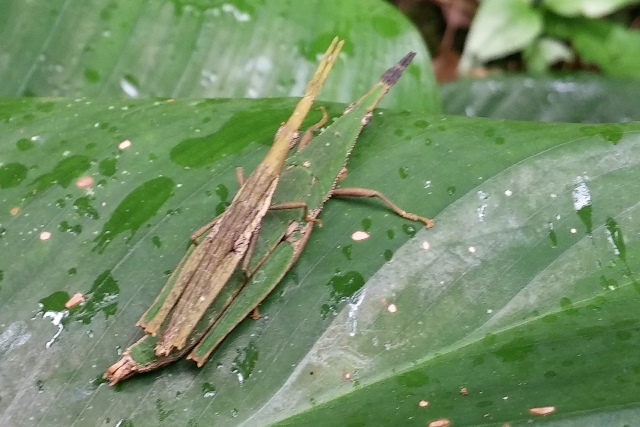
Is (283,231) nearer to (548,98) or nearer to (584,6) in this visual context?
(548,98)

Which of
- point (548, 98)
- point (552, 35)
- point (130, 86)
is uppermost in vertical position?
point (130, 86)

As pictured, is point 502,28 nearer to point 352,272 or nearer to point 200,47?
point 200,47

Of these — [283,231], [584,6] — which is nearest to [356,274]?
[283,231]

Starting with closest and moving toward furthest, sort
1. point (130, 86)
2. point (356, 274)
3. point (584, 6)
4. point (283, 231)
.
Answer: point (356, 274)
point (283, 231)
point (130, 86)
point (584, 6)

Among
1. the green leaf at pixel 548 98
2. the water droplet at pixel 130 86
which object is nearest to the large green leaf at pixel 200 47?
the water droplet at pixel 130 86

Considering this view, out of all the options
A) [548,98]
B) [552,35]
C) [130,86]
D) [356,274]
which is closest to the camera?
[356,274]

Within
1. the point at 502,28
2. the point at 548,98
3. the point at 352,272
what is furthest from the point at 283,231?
the point at 502,28

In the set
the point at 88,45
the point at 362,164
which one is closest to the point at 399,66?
the point at 362,164

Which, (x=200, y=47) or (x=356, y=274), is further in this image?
(x=200, y=47)

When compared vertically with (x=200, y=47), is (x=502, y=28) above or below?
below
